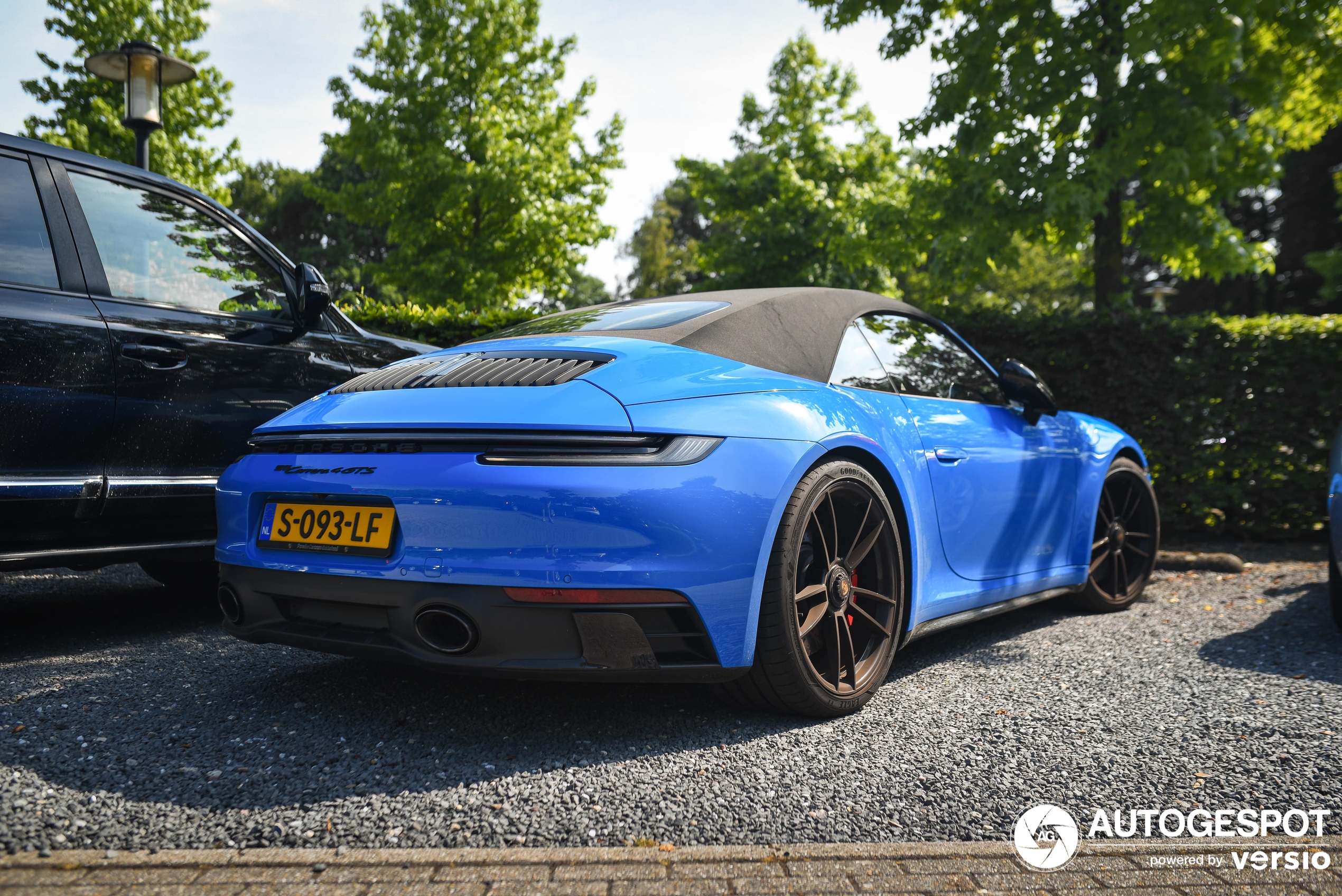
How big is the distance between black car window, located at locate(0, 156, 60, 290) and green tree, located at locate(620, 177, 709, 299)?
31860 mm

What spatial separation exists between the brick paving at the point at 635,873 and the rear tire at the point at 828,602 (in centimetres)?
67

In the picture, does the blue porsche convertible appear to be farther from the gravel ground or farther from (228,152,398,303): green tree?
(228,152,398,303): green tree

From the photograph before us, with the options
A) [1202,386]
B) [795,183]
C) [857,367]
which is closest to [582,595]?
[857,367]

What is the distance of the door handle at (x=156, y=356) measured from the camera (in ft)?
11.4

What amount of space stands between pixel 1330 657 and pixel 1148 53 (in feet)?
21.6

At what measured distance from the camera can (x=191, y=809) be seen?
2088 millimetres

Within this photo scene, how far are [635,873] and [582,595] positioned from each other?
26.1 inches

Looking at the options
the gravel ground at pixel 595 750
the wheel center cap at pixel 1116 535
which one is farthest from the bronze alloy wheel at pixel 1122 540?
the gravel ground at pixel 595 750

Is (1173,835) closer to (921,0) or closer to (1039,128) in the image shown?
(1039,128)

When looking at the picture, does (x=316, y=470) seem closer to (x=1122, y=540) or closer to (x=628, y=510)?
(x=628, y=510)

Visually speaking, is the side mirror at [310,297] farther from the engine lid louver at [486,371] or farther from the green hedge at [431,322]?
the green hedge at [431,322]

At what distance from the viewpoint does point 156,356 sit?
11.6 ft

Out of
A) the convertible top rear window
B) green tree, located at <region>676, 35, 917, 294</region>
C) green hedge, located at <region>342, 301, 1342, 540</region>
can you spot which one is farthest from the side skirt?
green tree, located at <region>676, 35, 917, 294</region>

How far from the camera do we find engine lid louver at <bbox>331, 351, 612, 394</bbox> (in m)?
2.61
